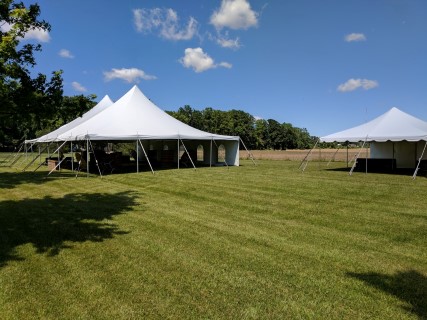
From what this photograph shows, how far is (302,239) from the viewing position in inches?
212

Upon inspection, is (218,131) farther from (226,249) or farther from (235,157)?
(226,249)

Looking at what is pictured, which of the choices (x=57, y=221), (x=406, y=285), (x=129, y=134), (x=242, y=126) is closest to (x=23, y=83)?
(x=129, y=134)

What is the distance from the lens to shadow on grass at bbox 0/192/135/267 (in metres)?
5.14

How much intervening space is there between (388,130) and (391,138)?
996mm

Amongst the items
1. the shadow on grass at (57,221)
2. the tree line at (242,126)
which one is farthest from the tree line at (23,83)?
the tree line at (242,126)

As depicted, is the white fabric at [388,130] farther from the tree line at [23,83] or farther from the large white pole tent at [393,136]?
the tree line at [23,83]

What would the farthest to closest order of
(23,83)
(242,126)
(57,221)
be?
(242,126) → (23,83) → (57,221)

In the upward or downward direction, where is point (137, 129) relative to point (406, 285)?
upward

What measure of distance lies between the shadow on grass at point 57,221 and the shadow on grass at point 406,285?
380 centimetres

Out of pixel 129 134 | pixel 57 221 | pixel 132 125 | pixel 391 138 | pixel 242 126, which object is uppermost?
pixel 242 126

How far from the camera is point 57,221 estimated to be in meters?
6.54

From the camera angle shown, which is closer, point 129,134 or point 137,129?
point 129,134

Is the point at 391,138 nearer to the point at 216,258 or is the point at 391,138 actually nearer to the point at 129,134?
the point at 129,134

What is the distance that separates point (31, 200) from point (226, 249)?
253 inches
